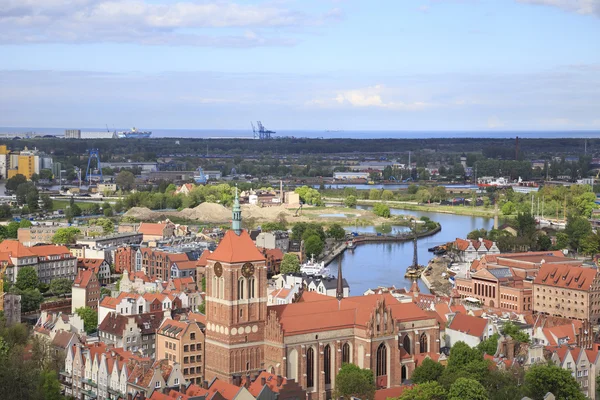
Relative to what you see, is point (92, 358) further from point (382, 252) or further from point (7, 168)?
point (7, 168)

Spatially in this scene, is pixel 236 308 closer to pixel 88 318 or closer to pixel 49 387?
pixel 49 387

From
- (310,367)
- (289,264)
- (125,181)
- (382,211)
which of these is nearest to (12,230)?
(289,264)

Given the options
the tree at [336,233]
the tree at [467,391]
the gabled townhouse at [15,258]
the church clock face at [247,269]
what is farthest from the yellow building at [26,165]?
the tree at [467,391]

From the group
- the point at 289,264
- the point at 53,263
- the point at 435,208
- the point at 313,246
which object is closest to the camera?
the point at 53,263

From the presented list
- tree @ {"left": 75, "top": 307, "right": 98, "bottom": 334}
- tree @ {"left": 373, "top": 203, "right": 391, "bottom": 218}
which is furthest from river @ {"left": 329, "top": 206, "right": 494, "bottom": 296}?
tree @ {"left": 75, "top": 307, "right": 98, "bottom": 334}

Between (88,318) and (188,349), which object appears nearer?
(188,349)

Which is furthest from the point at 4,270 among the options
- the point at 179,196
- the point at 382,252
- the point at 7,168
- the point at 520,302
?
the point at 7,168

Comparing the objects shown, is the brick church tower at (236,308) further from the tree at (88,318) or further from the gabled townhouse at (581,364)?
the gabled townhouse at (581,364)
